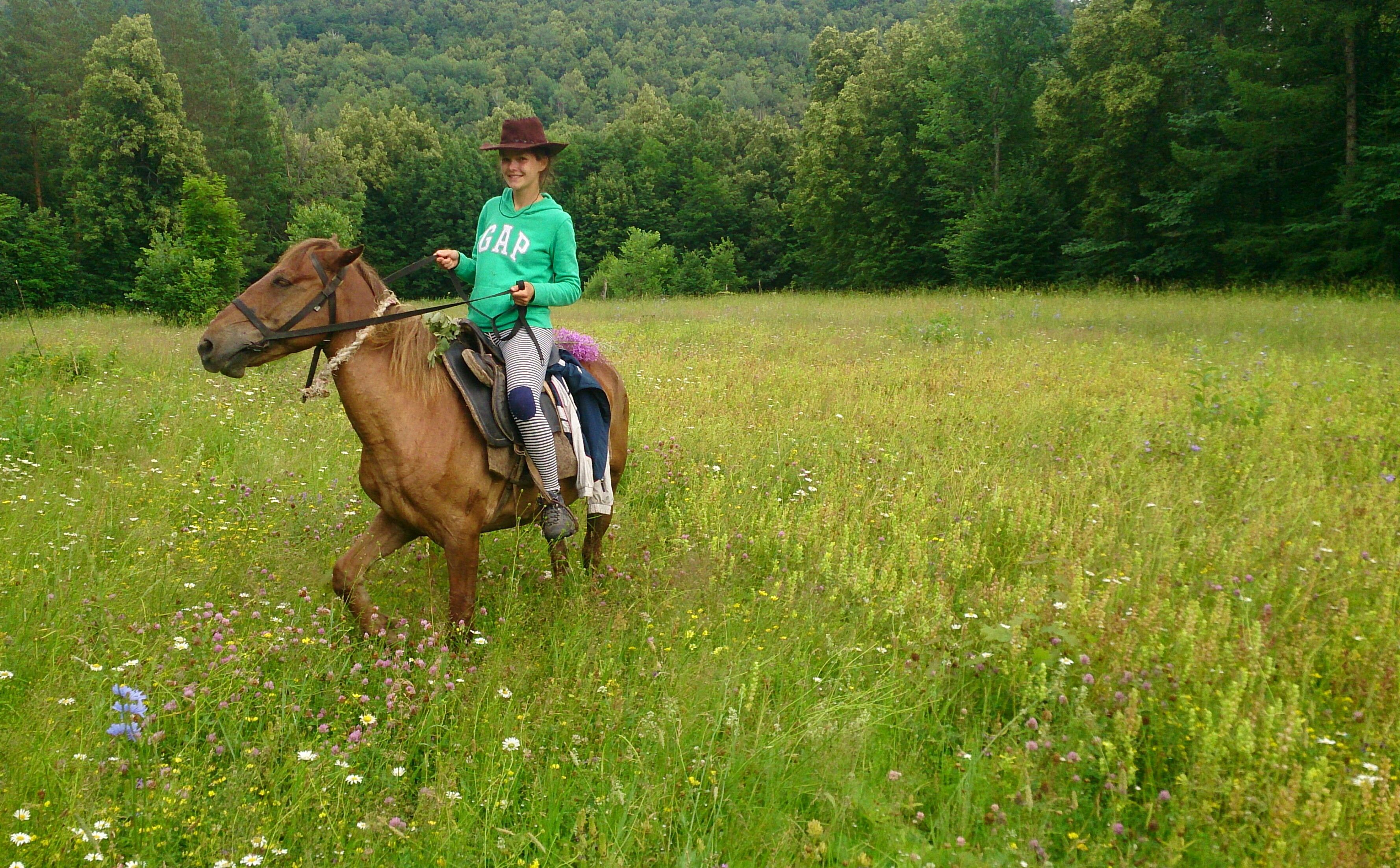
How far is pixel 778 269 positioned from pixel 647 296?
2816 cm

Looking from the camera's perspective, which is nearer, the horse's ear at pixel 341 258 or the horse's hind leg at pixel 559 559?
the horse's ear at pixel 341 258

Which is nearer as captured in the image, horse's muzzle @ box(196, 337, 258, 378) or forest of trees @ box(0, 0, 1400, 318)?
horse's muzzle @ box(196, 337, 258, 378)

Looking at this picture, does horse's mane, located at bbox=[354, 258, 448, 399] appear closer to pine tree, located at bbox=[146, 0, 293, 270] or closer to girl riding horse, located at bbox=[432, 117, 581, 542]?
girl riding horse, located at bbox=[432, 117, 581, 542]

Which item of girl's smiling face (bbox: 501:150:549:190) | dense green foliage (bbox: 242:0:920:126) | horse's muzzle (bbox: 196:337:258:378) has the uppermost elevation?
dense green foliage (bbox: 242:0:920:126)

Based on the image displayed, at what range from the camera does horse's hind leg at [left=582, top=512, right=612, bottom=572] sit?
543cm

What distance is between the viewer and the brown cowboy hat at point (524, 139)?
4535mm

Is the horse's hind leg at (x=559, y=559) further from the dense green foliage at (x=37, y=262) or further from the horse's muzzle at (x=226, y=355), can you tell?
the dense green foliage at (x=37, y=262)

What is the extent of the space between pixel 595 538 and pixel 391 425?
73.2 inches

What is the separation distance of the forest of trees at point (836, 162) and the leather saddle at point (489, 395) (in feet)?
70.7

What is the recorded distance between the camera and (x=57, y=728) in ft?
10.0

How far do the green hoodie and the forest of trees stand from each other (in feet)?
70.1

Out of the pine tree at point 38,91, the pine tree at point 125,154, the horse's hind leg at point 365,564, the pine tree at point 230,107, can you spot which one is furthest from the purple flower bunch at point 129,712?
the pine tree at point 38,91

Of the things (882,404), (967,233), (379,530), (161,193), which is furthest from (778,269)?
(379,530)

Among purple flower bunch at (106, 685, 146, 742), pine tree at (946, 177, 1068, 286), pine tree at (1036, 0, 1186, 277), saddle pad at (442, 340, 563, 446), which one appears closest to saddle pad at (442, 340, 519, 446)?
saddle pad at (442, 340, 563, 446)
